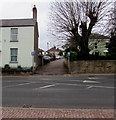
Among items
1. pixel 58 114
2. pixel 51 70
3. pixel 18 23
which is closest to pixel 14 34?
pixel 18 23

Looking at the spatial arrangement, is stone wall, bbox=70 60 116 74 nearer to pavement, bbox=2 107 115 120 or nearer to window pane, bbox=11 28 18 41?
window pane, bbox=11 28 18 41

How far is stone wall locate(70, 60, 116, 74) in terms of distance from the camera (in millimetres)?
21484

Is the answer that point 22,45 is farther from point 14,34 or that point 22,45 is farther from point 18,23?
point 18,23

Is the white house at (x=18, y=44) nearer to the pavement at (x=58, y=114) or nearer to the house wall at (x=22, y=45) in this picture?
the house wall at (x=22, y=45)

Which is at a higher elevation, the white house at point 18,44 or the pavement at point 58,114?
the white house at point 18,44

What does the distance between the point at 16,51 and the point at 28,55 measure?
2.01 meters

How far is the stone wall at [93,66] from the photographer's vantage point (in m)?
21.5

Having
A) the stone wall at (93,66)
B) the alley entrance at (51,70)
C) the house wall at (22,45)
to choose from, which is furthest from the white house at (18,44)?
the stone wall at (93,66)

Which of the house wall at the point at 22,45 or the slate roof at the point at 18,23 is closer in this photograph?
the house wall at the point at 22,45

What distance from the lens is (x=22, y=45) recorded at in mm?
23219

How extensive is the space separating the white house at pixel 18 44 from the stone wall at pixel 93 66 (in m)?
6.22

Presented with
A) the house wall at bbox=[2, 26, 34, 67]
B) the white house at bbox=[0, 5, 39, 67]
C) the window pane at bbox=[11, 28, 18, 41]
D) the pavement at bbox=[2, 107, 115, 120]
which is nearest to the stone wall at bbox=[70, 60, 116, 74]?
the white house at bbox=[0, 5, 39, 67]

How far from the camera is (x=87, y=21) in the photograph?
22.7 m

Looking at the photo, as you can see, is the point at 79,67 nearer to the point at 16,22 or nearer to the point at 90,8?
the point at 90,8
